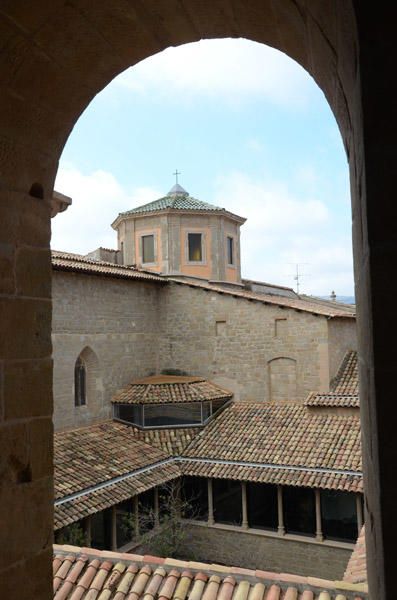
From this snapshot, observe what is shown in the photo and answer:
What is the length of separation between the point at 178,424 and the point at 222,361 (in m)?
2.77

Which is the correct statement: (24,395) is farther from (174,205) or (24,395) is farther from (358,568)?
(174,205)

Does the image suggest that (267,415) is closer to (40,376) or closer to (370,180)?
(40,376)

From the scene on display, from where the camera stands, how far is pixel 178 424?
15.2 meters

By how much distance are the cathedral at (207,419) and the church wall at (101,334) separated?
41mm

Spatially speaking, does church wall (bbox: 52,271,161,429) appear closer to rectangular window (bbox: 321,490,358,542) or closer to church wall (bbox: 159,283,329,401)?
church wall (bbox: 159,283,329,401)

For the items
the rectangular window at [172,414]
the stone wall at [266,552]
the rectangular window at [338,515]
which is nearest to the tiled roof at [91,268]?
the rectangular window at [172,414]

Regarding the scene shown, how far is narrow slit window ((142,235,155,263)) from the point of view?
2100cm

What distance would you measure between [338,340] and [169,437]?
5.90 metres

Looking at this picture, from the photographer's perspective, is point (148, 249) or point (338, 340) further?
point (148, 249)

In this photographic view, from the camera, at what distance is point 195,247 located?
21.1 meters

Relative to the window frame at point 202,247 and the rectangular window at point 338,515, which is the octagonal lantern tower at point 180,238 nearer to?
the window frame at point 202,247

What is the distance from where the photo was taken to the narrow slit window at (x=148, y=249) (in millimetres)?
21000

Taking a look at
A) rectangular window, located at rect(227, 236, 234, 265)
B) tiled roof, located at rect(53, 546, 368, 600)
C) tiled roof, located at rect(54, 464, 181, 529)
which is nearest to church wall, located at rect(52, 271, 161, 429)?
tiled roof, located at rect(54, 464, 181, 529)

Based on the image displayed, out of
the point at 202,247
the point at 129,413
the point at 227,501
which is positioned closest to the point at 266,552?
the point at 227,501
